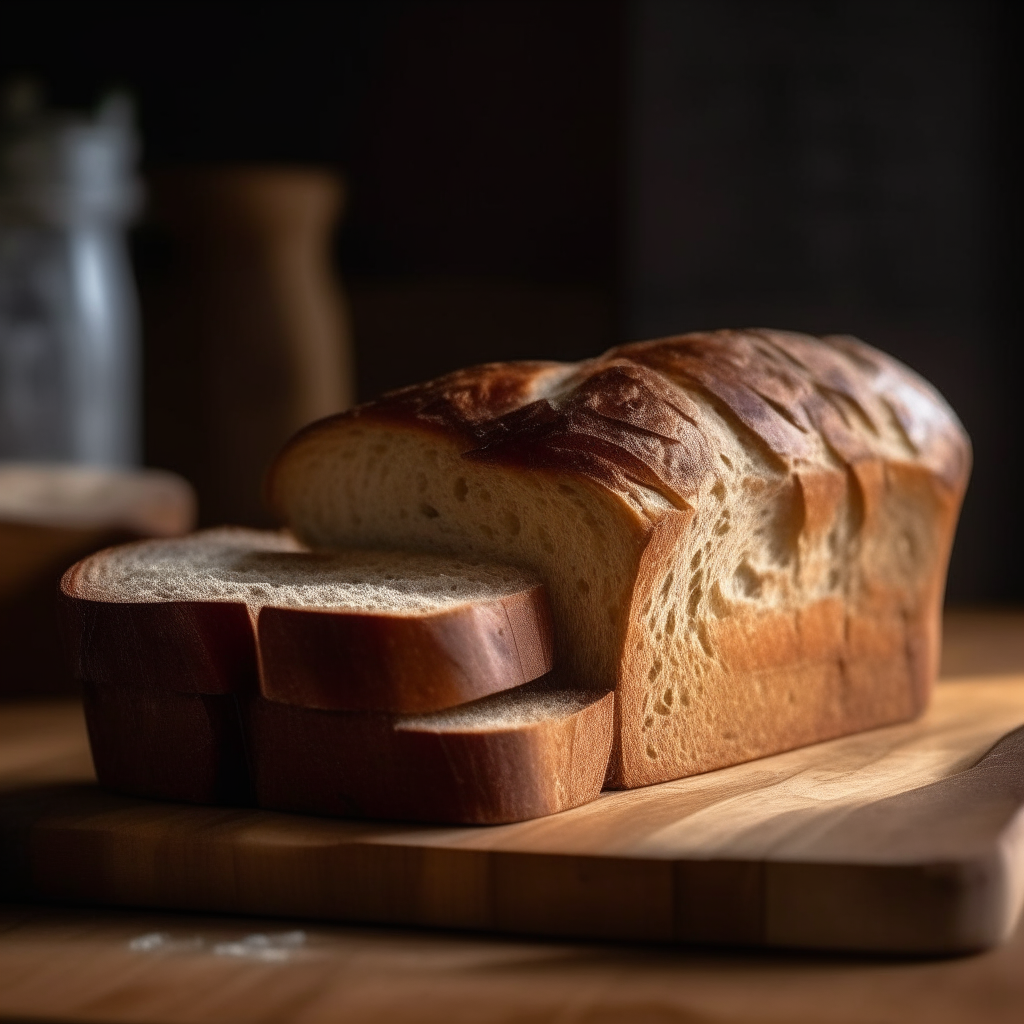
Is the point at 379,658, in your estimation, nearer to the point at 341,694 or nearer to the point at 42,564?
the point at 341,694

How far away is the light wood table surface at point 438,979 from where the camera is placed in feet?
4.86

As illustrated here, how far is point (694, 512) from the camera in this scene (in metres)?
2.06

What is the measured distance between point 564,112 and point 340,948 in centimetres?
328

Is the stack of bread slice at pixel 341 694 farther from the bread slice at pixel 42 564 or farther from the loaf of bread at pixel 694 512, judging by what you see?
the bread slice at pixel 42 564

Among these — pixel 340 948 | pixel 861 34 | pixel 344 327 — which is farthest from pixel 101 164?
pixel 340 948

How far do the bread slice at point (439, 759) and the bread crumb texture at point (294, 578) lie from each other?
14cm

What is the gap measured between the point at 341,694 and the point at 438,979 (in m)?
0.39

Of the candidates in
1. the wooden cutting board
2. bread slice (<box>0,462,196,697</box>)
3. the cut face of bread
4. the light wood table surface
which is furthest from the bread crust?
bread slice (<box>0,462,196,697</box>)

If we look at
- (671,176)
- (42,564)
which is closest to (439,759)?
(42,564)

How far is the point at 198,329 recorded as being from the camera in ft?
15.0

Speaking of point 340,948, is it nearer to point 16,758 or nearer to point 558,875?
point 558,875

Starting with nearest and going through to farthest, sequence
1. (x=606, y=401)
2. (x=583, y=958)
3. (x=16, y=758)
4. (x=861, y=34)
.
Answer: (x=583, y=958)
(x=606, y=401)
(x=16, y=758)
(x=861, y=34)

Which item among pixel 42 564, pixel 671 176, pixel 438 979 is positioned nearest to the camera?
pixel 438 979

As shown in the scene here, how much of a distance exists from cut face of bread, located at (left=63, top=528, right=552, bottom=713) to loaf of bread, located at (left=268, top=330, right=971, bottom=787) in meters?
0.10
